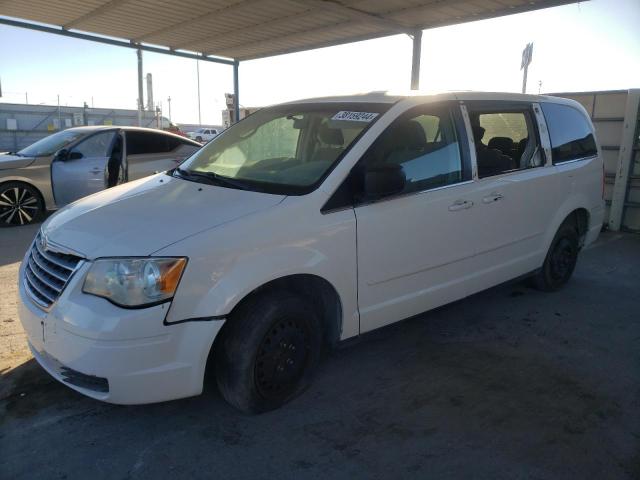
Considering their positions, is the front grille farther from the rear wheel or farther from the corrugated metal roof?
the corrugated metal roof

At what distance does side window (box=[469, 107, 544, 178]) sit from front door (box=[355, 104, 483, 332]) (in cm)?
23

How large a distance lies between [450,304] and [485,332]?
51 centimetres

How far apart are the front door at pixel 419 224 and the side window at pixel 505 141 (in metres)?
0.23

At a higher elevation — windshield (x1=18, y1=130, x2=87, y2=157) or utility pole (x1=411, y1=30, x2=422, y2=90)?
utility pole (x1=411, y1=30, x2=422, y2=90)

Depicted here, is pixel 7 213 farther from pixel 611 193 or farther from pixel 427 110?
→ pixel 611 193

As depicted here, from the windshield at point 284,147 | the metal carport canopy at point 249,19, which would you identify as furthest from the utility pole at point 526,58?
the windshield at point 284,147

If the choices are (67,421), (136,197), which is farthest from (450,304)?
(67,421)

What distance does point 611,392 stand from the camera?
3.18m

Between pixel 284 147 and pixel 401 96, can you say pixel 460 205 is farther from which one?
pixel 284 147

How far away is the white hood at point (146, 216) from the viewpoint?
2.47m

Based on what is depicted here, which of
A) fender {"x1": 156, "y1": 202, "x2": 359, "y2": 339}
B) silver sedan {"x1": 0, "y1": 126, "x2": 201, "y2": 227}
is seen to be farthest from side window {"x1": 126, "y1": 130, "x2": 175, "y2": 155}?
fender {"x1": 156, "y1": 202, "x2": 359, "y2": 339}

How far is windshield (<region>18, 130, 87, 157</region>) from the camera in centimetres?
780

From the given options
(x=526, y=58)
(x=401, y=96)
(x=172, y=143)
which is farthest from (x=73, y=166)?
(x=526, y=58)

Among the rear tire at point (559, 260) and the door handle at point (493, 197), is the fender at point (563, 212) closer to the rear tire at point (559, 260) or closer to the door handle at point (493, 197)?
the rear tire at point (559, 260)
